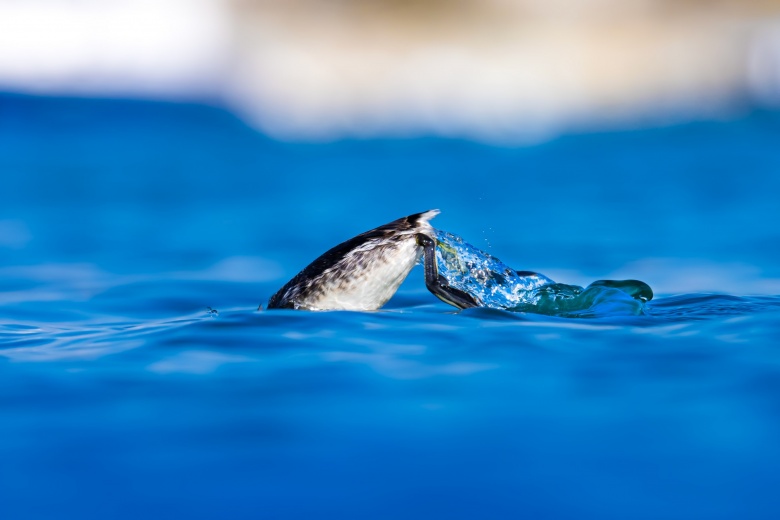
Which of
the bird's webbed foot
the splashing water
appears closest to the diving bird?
the bird's webbed foot

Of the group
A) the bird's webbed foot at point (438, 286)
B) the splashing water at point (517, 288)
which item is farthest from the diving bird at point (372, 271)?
the splashing water at point (517, 288)

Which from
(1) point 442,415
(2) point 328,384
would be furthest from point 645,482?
(2) point 328,384

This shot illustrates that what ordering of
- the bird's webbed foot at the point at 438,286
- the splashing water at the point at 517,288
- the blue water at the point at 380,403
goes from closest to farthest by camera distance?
the blue water at the point at 380,403, the bird's webbed foot at the point at 438,286, the splashing water at the point at 517,288

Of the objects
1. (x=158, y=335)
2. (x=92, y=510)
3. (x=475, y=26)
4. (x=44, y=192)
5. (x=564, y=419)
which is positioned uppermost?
(x=475, y=26)

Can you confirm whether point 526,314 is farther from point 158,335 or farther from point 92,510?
point 92,510

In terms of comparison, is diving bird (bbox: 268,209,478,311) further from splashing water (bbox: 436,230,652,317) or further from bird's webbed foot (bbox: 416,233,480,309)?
splashing water (bbox: 436,230,652,317)

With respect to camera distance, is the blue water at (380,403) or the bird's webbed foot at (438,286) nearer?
the blue water at (380,403)

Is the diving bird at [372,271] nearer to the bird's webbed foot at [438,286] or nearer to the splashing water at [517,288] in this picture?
the bird's webbed foot at [438,286]
